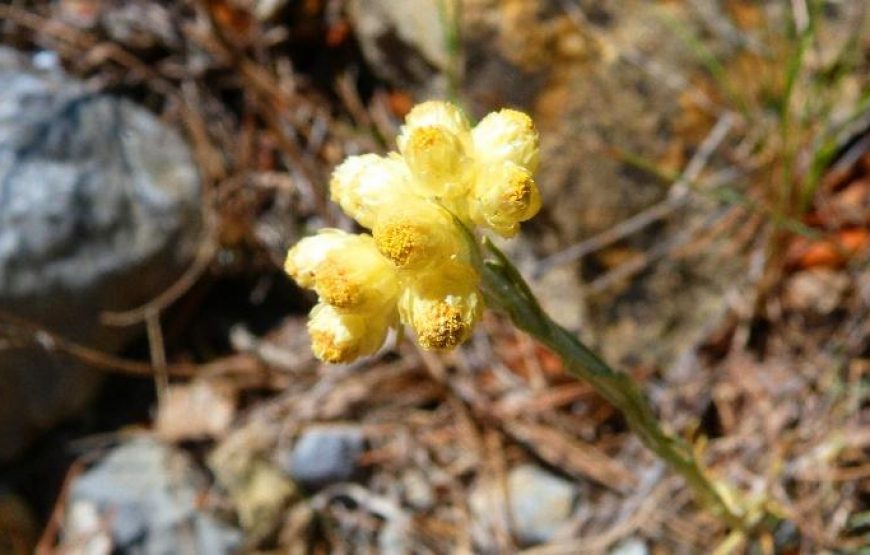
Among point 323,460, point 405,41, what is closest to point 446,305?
point 323,460

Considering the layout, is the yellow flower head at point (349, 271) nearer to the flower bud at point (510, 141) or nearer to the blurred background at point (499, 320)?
the flower bud at point (510, 141)

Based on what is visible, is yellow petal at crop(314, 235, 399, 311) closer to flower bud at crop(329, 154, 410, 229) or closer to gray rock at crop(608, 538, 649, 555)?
flower bud at crop(329, 154, 410, 229)

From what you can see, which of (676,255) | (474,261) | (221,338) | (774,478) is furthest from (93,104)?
(774,478)

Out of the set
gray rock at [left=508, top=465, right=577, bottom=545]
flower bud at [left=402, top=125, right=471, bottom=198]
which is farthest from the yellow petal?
gray rock at [left=508, top=465, right=577, bottom=545]

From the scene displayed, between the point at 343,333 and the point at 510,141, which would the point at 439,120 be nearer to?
the point at 510,141

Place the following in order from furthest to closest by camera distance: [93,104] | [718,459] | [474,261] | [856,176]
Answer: [93,104] < [856,176] < [718,459] < [474,261]

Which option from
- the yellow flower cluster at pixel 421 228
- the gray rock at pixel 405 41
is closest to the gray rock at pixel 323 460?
the gray rock at pixel 405 41

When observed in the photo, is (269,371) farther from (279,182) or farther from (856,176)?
(856,176)

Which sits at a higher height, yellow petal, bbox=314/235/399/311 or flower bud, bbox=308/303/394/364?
yellow petal, bbox=314/235/399/311
